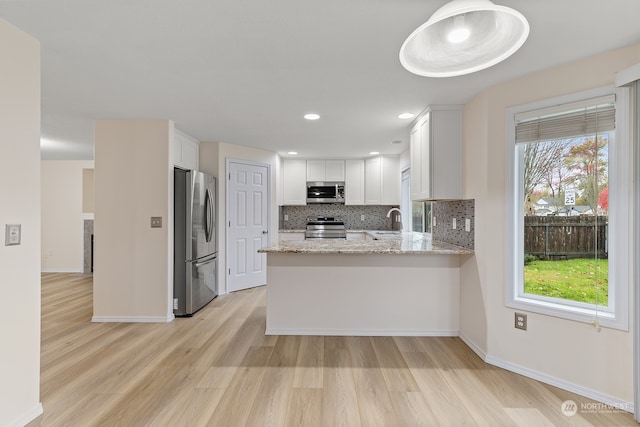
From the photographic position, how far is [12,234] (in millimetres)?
1707

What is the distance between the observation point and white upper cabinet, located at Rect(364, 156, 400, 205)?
555 centimetres

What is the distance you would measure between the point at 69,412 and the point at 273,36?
2585 millimetres

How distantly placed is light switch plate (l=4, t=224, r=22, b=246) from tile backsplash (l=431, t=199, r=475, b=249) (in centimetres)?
328

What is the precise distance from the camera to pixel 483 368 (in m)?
2.42

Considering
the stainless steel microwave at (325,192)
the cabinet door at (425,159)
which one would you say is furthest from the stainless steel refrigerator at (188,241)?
the cabinet door at (425,159)

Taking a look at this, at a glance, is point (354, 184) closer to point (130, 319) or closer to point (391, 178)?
point (391, 178)

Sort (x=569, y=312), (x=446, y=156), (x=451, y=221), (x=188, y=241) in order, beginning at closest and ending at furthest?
(x=569, y=312) < (x=446, y=156) < (x=451, y=221) < (x=188, y=241)

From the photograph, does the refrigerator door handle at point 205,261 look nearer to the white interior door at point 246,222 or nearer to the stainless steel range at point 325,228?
the white interior door at point 246,222

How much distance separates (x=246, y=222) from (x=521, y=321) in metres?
3.72

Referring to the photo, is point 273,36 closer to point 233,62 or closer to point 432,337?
point 233,62

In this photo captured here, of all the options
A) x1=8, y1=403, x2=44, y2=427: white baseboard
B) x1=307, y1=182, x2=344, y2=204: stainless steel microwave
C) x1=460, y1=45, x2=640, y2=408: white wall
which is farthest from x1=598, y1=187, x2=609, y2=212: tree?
x1=307, y1=182, x2=344, y2=204: stainless steel microwave

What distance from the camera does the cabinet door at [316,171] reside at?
18.9 feet

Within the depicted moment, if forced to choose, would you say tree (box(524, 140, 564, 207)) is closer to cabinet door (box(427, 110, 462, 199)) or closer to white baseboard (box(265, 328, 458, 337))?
cabinet door (box(427, 110, 462, 199))

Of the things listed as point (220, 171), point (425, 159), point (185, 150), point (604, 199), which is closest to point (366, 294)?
point (425, 159)
